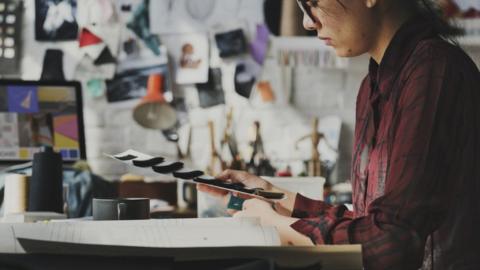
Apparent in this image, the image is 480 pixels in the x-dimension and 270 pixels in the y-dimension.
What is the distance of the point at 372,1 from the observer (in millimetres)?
1207

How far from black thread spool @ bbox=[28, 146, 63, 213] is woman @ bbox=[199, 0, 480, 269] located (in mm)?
784

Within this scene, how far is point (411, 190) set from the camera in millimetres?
1021

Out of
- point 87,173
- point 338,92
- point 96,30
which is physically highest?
point 96,30

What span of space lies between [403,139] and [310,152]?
3.01 metres

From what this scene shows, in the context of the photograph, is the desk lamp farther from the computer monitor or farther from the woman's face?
the woman's face

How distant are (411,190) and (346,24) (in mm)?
317

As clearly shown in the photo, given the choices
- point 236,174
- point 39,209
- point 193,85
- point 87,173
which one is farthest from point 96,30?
point 236,174

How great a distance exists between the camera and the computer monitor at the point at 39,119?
247 centimetres

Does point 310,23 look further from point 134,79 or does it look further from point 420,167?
point 134,79

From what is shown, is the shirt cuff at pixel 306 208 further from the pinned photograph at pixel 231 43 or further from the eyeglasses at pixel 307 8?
the pinned photograph at pixel 231 43

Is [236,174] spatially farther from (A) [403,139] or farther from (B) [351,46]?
(A) [403,139]

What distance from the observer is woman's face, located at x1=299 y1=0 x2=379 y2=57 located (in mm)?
1222

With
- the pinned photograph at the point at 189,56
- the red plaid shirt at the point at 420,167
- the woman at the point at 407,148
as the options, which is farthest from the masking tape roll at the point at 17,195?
the pinned photograph at the point at 189,56

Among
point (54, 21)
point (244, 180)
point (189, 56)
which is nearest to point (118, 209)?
point (244, 180)
